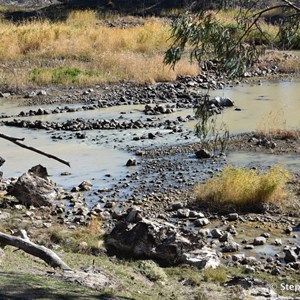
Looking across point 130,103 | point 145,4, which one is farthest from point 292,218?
point 145,4

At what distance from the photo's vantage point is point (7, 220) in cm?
1026

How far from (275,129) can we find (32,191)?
278 inches

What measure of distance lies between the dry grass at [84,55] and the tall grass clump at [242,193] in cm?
1397

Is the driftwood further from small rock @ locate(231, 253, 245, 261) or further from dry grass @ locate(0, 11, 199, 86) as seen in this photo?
dry grass @ locate(0, 11, 199, 86)

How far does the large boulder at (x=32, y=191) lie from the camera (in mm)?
11219

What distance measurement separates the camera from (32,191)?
1130cm

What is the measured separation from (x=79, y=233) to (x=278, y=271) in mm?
2635

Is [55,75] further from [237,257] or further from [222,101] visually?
[237,257]

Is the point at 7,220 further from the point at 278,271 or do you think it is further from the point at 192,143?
the point at 192,143

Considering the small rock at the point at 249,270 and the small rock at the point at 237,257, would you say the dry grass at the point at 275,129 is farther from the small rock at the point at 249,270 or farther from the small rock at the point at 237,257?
the small rock at the point at 249,270

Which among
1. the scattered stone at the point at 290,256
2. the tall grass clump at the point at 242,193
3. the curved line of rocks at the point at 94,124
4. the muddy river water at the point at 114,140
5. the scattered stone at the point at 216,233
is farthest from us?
the curved line of rocks at the point at 94,124

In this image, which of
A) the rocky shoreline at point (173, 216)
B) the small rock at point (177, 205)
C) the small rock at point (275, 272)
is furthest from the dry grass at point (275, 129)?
the small rock at point (275, 272)

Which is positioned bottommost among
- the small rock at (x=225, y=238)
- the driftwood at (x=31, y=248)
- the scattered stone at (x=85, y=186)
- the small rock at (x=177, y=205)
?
the scattered stone at (x=85, y=186)

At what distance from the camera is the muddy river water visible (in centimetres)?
1413
